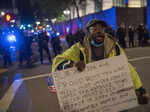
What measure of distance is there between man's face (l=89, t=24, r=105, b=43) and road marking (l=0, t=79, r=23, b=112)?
315 centimetres

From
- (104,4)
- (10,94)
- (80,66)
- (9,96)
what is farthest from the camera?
(104,4)

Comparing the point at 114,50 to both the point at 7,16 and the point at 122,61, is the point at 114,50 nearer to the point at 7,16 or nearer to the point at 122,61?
the point at 122,61

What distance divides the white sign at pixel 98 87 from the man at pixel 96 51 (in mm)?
126

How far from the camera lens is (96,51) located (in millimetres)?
2197

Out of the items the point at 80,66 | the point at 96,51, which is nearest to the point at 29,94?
the point at 96,51

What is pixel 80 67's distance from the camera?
6.20 ft

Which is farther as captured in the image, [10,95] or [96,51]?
[10,95]

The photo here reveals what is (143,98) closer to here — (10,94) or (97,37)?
(97,37)

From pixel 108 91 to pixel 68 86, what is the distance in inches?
16.8

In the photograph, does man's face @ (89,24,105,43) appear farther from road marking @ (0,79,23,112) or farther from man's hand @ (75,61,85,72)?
road marking @ (0,79,23,112)

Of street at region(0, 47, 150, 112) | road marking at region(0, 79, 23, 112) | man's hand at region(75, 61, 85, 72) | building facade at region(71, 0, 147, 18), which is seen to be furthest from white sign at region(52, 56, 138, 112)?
building facade at region(71, 0, 147, 18)

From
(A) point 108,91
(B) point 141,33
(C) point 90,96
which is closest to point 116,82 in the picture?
(A) point 108,91

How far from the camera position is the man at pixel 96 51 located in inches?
82.7

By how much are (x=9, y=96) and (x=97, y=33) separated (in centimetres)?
407
